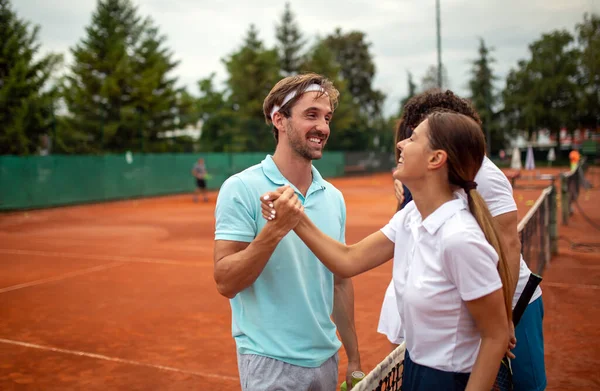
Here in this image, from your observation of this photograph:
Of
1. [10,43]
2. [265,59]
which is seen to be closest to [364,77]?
[265,59]

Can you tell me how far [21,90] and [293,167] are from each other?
1115 inches

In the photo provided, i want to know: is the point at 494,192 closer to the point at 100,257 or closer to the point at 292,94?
the point at 292,94

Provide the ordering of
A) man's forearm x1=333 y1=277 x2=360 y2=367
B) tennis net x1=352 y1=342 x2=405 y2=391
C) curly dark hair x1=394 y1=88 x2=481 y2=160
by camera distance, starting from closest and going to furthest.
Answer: tennis net x1=352 y1=342 x2=405 y2=391
man's forearm x1=333 y1=277 x2=360 y2=367
curly dark hair x1=394 y1=88 x2=481 y2=160

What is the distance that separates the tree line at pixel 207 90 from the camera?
26500mm

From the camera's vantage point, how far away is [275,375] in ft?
7.45

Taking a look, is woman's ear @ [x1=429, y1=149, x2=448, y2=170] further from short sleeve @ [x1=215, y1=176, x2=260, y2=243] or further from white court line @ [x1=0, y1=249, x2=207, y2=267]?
white court line @ [x1=0, y1=249, x2=207, y2=267]

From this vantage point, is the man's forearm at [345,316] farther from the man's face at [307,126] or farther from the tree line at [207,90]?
the tree line at [207,90]

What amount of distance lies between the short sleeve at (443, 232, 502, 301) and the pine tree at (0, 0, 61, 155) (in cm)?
2475

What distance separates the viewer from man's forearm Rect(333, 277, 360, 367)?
2.75 meters

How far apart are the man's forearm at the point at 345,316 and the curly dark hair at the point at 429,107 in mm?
879

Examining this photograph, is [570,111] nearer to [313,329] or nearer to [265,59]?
[265,59]

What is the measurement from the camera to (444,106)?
3.12 m

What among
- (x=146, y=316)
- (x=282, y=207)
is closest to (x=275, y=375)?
(x=282, y=207)

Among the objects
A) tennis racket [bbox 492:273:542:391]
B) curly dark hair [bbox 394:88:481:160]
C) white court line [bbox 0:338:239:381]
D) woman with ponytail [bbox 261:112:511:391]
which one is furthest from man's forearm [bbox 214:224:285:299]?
white court line [bbox 0:338:239:381]
